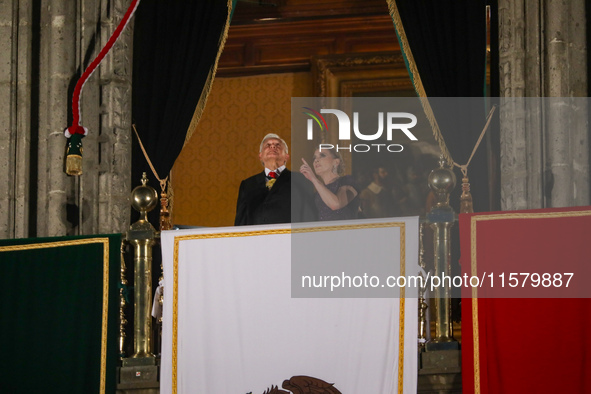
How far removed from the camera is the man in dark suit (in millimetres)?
5508

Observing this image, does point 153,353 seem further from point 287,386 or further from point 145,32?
point 145,32

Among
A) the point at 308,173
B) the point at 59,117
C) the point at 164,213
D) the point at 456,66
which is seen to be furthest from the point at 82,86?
the point at 456,66

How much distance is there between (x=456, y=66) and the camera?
5.81 metres

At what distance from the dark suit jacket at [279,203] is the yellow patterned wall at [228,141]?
306 cm

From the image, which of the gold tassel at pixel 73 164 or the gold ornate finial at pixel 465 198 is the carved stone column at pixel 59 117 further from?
the gold ornate finial at pixel 465 198

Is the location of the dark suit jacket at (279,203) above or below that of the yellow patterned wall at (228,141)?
below

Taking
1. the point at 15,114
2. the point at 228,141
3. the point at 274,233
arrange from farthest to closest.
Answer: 1. the point at 228,141
2. the point at 15,114
3. the point at 274,233

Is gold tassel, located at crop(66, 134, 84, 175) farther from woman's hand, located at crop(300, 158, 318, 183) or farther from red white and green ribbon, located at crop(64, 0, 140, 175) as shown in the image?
woman's hand, located at crop(300, 158, 318, 183)

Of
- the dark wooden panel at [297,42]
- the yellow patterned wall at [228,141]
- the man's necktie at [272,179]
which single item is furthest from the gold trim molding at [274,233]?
the dark wooden panel at [297,42]

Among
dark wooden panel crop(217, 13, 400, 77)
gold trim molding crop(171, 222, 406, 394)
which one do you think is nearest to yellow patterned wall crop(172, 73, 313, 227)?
dark wooden panel crop(217, 13, 400, 77)

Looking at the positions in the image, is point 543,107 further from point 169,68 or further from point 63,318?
point 63,318

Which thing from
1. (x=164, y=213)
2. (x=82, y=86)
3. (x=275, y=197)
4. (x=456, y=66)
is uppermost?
(x=456, y=66)

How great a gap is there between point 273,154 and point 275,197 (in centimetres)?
29

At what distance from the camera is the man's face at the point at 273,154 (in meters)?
5.55
